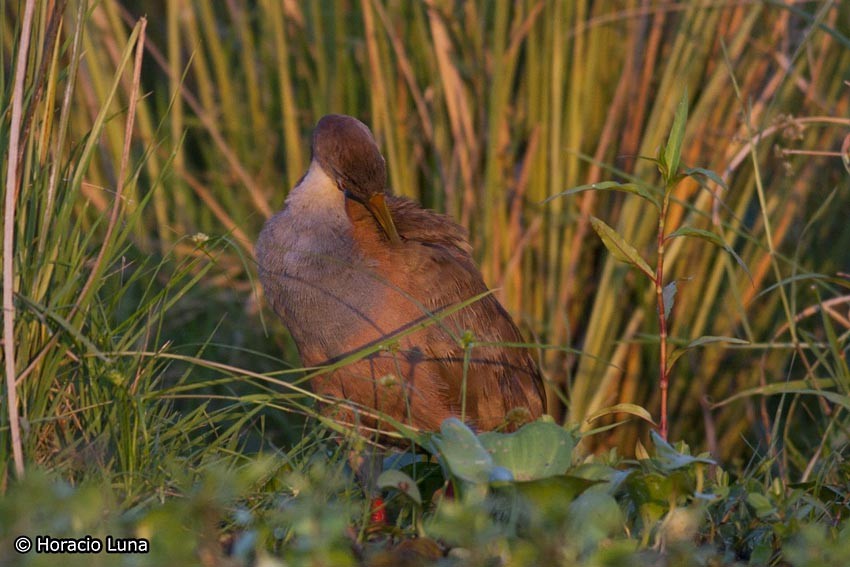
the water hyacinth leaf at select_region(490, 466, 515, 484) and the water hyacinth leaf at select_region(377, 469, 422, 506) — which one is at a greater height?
the water hyacinth leaf at select_region(490, 466, 515, 484)

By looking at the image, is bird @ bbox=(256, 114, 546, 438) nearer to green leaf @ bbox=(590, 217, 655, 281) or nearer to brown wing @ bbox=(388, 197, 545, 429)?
brown wing @ bbox=(388, 197, 545, 429)

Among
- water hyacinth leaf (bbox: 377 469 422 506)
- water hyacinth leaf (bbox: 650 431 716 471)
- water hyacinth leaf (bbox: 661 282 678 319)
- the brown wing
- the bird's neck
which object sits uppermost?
water hyacinth leaf (bbox: 661 282 678 319)

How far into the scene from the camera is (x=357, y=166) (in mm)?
3477

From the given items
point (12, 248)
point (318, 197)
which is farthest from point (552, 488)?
point (318, 197)

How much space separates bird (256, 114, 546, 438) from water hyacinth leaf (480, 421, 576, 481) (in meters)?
0.88

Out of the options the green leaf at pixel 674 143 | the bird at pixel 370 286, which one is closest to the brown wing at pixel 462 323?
the bird at pixel 370 286

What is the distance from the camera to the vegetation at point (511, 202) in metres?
2.66

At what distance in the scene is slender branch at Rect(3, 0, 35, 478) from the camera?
2275 mm

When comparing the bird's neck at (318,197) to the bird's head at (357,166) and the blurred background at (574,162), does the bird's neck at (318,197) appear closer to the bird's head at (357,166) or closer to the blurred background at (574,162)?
the bird's head at (357,166)

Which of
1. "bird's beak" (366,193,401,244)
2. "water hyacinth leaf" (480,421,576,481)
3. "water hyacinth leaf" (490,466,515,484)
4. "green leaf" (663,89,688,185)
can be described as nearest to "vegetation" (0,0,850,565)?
"green leaf" (663,89,688,185)

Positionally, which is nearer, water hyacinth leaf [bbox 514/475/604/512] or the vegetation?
water hyacinth leaf [bbox 514/475/604/512]

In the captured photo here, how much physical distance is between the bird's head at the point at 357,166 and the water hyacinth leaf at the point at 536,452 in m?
1.24

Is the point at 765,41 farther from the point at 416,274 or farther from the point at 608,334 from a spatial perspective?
the point at 416,274

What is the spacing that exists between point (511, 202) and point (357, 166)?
1414mm
